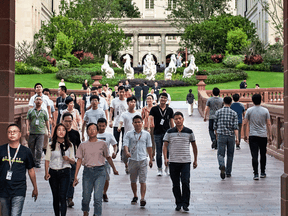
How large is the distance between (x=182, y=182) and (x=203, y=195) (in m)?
1.10

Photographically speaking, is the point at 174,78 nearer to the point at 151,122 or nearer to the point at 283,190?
the point at 151,122

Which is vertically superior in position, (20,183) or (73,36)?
(73,36)

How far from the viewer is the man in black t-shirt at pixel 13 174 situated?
5672 millimetres

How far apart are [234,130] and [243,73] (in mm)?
33188

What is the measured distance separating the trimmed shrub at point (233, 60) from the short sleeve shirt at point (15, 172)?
146 ft

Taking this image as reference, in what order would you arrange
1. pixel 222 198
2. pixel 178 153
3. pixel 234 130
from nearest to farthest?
1. pixel 178 153
2. pixel 222 198
3. pixel 234 130

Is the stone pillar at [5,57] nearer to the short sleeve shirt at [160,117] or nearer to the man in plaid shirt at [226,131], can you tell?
the short sleeve shirt at [160,117]

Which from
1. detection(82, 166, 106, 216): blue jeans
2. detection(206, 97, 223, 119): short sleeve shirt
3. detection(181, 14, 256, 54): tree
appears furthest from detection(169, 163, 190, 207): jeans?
detection(181, 14, 256, 54): tree

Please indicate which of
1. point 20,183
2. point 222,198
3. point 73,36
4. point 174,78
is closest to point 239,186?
point 222,198

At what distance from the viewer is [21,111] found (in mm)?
12305

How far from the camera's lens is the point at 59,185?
6766 mm

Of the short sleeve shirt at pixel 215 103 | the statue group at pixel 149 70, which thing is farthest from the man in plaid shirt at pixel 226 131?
the statue group at pixel 149 70

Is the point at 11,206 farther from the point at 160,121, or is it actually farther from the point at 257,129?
the point at 257,129

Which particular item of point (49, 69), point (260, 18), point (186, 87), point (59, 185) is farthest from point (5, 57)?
point (260, 18)
